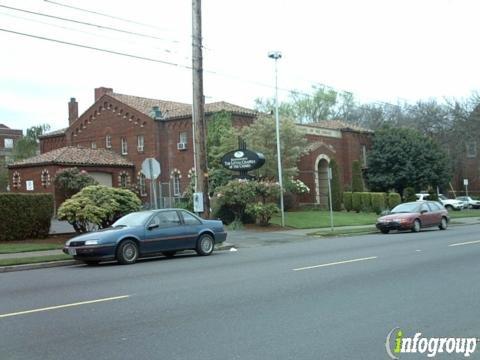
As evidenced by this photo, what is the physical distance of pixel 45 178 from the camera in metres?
A: 39.9

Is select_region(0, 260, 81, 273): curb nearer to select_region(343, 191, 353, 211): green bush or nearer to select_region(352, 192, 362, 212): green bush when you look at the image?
select_region(352, 192, 362, 212): green bush

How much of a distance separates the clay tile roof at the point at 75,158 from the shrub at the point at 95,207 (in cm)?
1868

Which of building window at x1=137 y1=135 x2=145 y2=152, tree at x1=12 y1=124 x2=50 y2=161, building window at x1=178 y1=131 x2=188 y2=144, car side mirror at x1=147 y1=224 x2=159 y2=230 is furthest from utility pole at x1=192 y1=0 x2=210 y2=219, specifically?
tree at x1=12 y1=124 x2=50 y2=161

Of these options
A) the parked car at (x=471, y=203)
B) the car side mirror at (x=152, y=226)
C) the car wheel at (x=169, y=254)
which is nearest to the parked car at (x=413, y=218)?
the car wheel at (x=169, y=254)

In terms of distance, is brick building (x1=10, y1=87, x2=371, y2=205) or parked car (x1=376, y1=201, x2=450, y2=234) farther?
brick building (x1=10, y1=87, x2=371, y2=205)

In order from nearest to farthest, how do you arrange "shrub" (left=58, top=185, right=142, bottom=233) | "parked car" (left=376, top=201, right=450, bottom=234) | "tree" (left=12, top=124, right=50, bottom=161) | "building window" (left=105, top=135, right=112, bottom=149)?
1. "shrub" (left=58, top=185, right=142, bottom=233)
2. "parked car" (left=376, top=201, right=450, bottom=234)
3. "building window" (left=105, top=135, right=112, bottom=149)
4. "tree" (left=12, top=124, right=50, bottom=161)

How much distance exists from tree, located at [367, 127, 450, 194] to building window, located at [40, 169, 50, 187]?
2683 cm

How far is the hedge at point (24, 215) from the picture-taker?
20.6m

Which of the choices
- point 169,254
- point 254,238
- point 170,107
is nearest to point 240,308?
point 169,254

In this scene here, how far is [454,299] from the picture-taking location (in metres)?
8.71

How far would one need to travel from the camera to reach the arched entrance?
4612 cm

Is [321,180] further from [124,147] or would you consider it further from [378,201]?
[124,147]

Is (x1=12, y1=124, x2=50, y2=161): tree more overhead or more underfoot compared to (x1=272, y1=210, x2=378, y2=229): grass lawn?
more overhead

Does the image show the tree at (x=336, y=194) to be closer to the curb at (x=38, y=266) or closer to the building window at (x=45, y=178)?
the building window at (x=45, y=178)
